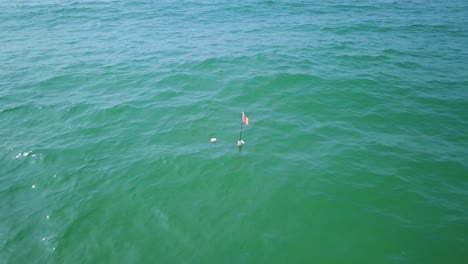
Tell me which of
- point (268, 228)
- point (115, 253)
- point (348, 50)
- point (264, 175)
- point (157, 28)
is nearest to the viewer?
point (115, 253)

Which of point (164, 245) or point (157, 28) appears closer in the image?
point (164, 245)

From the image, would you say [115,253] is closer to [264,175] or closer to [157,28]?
[264,175]

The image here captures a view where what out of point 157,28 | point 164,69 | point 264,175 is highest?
point 157,28

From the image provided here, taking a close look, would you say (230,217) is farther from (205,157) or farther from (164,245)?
(205,157)

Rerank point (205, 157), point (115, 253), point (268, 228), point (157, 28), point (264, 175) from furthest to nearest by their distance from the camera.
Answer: point (157, 28) < point (205, 157) < point (264, 175) < point (268, 228) < point (115, 253)

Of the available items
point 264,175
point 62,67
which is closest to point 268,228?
point 264,175

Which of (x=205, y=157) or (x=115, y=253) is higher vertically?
(x=205, y=157)
